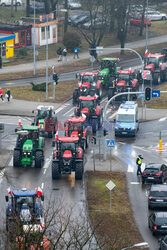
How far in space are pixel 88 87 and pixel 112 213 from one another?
3299 centimetres

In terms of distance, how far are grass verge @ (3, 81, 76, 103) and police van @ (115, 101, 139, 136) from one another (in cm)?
1308

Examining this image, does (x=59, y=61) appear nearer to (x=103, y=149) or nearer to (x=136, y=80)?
(x=136, y=80)

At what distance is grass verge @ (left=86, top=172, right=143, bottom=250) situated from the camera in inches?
1350

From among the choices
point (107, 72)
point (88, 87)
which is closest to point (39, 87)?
point (88, 87)

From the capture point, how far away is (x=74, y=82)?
8031 centimetres

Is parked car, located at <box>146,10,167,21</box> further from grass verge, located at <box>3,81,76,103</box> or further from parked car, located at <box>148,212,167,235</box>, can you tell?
parked car, located at <box>148,212,167,235</box>

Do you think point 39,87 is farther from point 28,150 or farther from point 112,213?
point 112,213

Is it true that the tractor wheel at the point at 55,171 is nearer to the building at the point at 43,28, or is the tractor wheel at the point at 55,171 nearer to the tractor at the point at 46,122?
the tractor at the point at 46,122

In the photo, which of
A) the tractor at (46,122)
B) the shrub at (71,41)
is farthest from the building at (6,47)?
the tractor at (46,122)

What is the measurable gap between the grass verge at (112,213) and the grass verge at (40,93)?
26597 mm

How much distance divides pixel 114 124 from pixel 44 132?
775cm

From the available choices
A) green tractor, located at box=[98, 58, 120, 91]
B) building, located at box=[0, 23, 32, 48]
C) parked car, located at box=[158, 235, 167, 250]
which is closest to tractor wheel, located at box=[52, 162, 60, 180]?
parked car, located at box=[158, 235, 167, 250]

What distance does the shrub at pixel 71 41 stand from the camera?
322 ft

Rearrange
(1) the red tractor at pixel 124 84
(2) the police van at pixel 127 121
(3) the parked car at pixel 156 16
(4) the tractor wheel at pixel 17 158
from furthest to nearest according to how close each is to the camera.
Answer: (3) the parked car at pixel 156 16, (1) the red tractor at pixel 124 84, (2) the police van at pixel 127 121, (4) the tractor wheel at pixel 17 158
